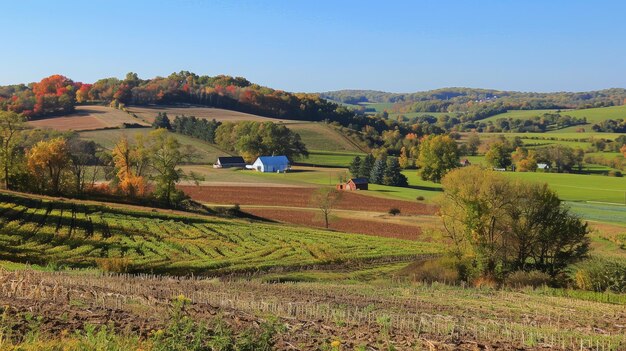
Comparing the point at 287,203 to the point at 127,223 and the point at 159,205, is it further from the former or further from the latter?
the point at 127,223

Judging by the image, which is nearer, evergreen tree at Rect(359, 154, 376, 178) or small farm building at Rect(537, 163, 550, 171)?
evergreen tree at Rect(359, 154, 376, 178)

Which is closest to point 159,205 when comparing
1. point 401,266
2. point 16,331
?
point 401,266

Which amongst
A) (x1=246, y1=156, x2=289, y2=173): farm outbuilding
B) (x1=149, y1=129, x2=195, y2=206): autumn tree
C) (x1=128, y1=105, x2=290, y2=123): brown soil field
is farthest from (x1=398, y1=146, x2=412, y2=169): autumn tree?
(x1=149, y1=129, x2=195, y2=206): autumn tree

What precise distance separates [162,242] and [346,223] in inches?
1183

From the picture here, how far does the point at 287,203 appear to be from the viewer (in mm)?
85500

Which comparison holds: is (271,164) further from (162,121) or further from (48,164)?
(48,164)

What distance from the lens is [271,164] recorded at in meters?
128

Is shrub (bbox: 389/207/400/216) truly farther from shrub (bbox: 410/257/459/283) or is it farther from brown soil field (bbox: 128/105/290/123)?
brown soil field (bbox: 128/105/290/123)

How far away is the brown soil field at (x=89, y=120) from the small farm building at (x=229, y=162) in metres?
27.0

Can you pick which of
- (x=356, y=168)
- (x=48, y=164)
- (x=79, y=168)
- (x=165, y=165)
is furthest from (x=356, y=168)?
(x=48, y=164)

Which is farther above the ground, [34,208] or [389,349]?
[389,349]

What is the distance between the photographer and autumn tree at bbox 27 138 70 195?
69250mm

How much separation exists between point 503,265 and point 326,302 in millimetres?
26247

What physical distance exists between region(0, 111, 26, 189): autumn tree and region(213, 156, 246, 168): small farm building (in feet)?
199
